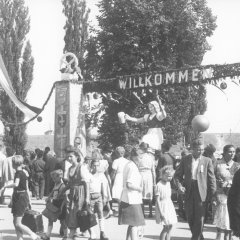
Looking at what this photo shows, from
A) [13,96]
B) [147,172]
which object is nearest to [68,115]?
[13,96]

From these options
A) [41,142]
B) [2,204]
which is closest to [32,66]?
[2,204]

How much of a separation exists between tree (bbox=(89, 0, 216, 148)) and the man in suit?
887 inches

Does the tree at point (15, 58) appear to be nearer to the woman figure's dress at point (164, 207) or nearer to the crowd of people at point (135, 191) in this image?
the crowd of people at point (135, 191)

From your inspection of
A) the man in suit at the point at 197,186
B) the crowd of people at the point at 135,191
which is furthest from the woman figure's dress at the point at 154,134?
the man in suit at the point at 197,186

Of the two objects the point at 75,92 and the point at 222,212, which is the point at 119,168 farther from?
the point at 75,92

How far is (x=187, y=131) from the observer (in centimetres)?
3919

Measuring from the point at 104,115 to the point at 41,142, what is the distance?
5380 centimetres

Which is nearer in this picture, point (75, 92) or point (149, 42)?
point (75, 92)

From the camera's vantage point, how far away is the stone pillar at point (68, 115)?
19539 mm

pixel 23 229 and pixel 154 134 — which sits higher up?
pixel 154 134

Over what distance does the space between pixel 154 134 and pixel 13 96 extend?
5.49 metres

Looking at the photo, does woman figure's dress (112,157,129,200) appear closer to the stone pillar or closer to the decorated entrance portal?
the decorated entrance portal

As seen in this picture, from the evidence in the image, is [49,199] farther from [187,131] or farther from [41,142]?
[41,142]

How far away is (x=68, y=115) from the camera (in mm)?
19562
